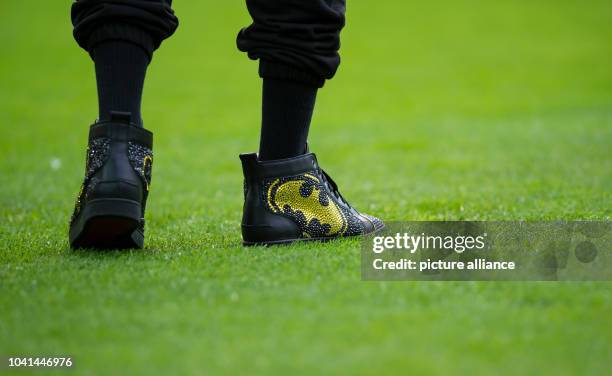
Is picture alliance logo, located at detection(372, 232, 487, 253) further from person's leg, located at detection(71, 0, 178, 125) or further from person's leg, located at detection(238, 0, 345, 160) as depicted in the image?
person's leg, located at detection(71, 0, 178, 125)

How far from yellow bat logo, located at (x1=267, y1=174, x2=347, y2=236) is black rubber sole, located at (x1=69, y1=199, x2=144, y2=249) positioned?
1.13 feet

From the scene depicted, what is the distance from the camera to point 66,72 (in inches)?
497

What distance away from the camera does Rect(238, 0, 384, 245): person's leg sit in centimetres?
210

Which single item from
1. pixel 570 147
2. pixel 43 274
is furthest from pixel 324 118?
pixel 43 274

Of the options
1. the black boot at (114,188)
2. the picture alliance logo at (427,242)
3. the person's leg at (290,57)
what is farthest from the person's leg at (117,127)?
the picture alliance logo at (427,242)

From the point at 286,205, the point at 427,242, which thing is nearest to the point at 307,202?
the point at 286,205

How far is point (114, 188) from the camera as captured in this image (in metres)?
1.98

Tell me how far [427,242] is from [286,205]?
1.20ft

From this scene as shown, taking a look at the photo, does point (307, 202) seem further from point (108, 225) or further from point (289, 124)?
point (108, 225)

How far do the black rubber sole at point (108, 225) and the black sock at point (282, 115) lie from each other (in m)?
0.39

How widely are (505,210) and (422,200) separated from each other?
1.68 feet

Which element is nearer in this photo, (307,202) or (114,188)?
(114,188)

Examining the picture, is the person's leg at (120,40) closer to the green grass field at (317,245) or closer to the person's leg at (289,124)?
the person's leg at (289,124)

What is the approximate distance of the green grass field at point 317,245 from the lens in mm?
1319
